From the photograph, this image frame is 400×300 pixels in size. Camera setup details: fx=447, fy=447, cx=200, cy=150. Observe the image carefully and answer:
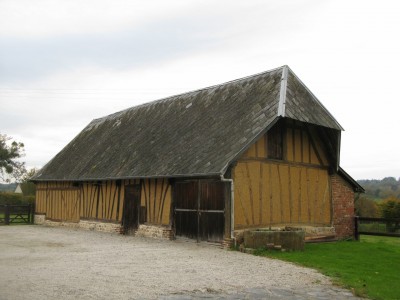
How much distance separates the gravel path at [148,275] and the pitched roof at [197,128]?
305 cm

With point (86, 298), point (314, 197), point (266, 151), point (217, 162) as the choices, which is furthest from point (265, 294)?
point (314, 197)

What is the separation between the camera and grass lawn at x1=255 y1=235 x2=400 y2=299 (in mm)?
7742

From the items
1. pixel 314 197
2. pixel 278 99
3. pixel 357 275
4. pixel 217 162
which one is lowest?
pixel 357 275

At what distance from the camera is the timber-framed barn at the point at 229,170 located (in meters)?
13.2

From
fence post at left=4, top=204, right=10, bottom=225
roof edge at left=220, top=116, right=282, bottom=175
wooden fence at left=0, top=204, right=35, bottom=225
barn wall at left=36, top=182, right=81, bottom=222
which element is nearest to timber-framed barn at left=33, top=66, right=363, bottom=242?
roof edge at left=220, top=116, right=282, bottom=175

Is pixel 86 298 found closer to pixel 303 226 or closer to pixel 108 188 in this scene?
pixel 303 226

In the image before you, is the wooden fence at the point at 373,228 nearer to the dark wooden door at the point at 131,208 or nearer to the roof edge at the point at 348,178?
the roof edge at the point at 348,178

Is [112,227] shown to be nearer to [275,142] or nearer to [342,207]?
[275,142]

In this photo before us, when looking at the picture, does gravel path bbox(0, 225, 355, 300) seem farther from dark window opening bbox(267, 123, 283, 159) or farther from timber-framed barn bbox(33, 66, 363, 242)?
dark window opening bbox(267, 123, 283, 159)

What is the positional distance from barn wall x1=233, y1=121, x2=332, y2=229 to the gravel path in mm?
1919

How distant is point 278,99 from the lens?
13.9 metres

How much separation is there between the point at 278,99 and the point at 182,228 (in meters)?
5.10

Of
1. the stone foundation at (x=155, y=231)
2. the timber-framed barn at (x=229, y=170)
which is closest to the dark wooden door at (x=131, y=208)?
the timber-framed barn at (x=229, y=170)

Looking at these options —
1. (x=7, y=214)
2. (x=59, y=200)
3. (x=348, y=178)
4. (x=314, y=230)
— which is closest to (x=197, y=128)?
(x=314, y=230)
